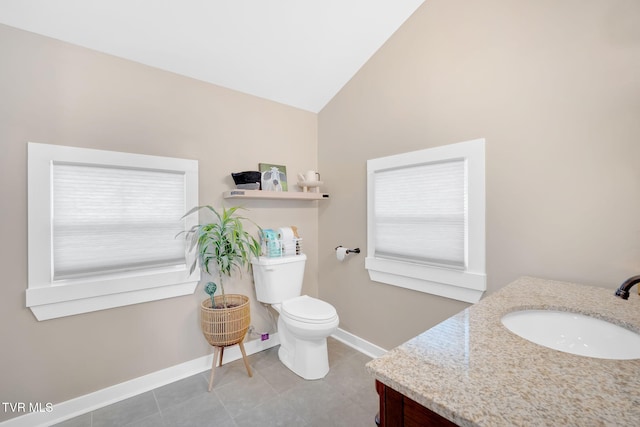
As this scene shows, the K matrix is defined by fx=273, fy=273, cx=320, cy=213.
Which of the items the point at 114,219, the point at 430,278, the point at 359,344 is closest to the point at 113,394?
the point at 114,219

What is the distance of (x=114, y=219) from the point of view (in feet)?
6.03

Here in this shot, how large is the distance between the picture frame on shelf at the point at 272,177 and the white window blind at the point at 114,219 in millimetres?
670

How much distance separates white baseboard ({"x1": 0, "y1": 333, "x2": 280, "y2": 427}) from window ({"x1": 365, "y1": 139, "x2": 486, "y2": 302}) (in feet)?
5.12

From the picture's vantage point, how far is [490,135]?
5.48ft

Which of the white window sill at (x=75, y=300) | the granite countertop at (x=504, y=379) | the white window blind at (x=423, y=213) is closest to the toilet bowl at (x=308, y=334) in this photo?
the white window blind at (x=423, y=213)

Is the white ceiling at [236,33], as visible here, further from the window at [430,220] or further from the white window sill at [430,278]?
the white window sill at [430,278]

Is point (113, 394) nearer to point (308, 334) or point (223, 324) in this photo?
point (223, 324)

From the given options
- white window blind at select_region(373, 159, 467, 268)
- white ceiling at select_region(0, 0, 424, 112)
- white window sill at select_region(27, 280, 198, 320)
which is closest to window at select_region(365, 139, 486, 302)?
white window blind at select_region(373, 159, 467, 268)

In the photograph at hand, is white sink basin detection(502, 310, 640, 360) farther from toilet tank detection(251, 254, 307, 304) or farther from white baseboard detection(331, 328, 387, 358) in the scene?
toilet tank detection(251, 254, 307, 304)

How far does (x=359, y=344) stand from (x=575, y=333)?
1728 mm

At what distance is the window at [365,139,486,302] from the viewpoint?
5.70 feet

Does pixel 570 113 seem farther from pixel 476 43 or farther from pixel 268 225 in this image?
pixel 268 225

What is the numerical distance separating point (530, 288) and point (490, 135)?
0.91 meters

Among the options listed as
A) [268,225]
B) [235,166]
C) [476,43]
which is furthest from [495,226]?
[235,166]
